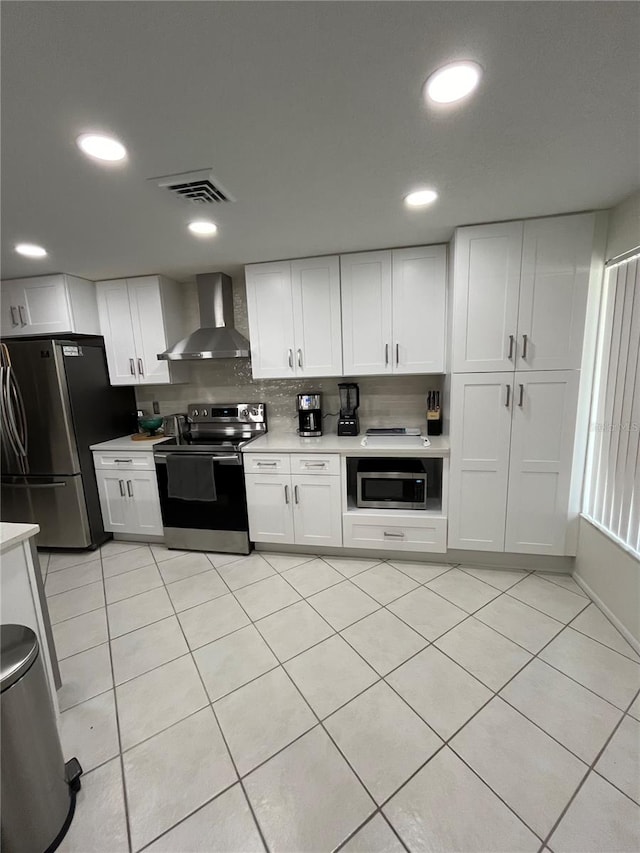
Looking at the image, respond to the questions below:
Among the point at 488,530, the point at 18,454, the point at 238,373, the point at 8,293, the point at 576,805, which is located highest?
the point at 8,293

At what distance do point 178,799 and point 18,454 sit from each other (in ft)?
9.12

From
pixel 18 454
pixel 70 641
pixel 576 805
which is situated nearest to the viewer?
pixel 576 805

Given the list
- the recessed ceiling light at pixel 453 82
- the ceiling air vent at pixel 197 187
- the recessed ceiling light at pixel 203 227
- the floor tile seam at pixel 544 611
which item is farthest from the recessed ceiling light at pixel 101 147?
the floor tile seam at pixel 544 611

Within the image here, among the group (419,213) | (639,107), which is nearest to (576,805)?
(639,107)

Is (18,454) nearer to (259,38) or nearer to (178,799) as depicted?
(178,799)

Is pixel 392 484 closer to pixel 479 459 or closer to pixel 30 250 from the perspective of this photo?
pixel 479 459

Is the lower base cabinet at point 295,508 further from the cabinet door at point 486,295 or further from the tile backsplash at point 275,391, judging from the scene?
the cabinet door at point 486,295

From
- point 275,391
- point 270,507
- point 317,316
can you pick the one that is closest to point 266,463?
point 270,507

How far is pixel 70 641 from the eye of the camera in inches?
77.3

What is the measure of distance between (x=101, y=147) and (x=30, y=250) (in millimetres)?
1477

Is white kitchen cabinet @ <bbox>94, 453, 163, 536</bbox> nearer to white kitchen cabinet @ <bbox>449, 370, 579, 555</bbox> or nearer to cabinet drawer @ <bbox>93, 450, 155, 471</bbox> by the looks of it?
cabinet drawer @ <bbox>93, 450, 155, 471</bbox>

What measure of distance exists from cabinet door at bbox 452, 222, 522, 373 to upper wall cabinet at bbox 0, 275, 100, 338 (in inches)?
120

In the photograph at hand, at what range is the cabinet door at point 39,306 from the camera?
281 centimetres

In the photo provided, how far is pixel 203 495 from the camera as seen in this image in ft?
9.08
